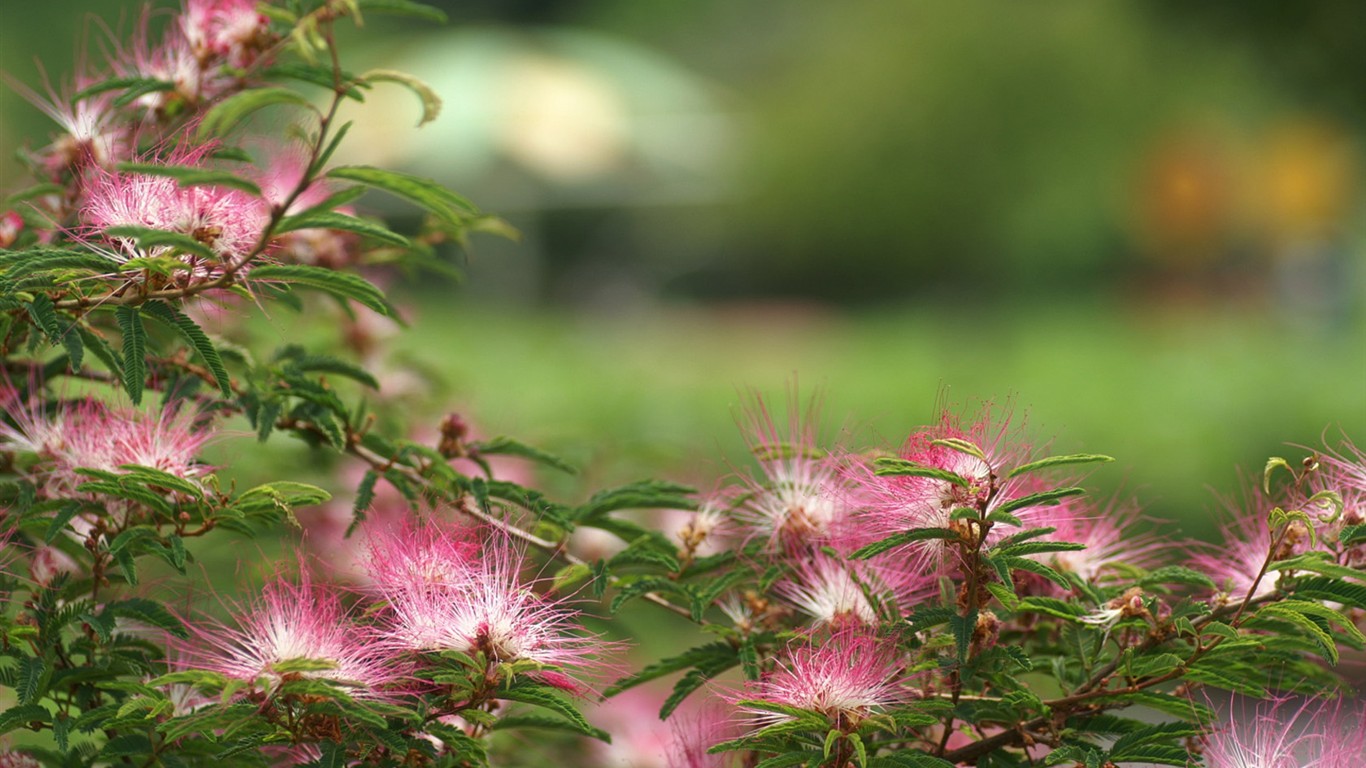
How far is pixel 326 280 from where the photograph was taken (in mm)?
1041

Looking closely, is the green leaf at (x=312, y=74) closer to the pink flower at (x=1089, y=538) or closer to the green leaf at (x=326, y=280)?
the green leaf at (x=326, y=280)

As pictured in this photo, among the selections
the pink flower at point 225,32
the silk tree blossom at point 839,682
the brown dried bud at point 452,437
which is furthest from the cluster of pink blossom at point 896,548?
the pink flower at point 225,32

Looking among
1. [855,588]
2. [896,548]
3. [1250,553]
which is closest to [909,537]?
[896,548]

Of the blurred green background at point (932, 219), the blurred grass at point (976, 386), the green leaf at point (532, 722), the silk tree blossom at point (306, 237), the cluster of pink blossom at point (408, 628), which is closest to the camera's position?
the cluster of pink blossom at point (408, 628)

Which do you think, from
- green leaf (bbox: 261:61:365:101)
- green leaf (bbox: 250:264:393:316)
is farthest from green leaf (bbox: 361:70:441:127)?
green leaf (bbox: 250:264:393:316)

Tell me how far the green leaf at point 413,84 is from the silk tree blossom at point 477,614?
0.33m

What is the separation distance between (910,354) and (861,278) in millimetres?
8117

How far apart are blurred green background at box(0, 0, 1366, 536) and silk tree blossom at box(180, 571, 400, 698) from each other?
344cm

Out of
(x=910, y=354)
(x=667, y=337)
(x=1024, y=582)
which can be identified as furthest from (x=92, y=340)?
(x=667, y=337)

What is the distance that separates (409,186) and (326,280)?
0.50ft

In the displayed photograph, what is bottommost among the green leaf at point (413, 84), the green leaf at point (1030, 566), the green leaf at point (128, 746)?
the green leaf at point (128, 746)

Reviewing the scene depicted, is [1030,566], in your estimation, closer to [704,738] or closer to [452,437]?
[704,738]

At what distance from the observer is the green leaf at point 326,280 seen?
102cm

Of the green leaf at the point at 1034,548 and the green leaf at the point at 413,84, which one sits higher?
the green leaf at the point at 413,84
